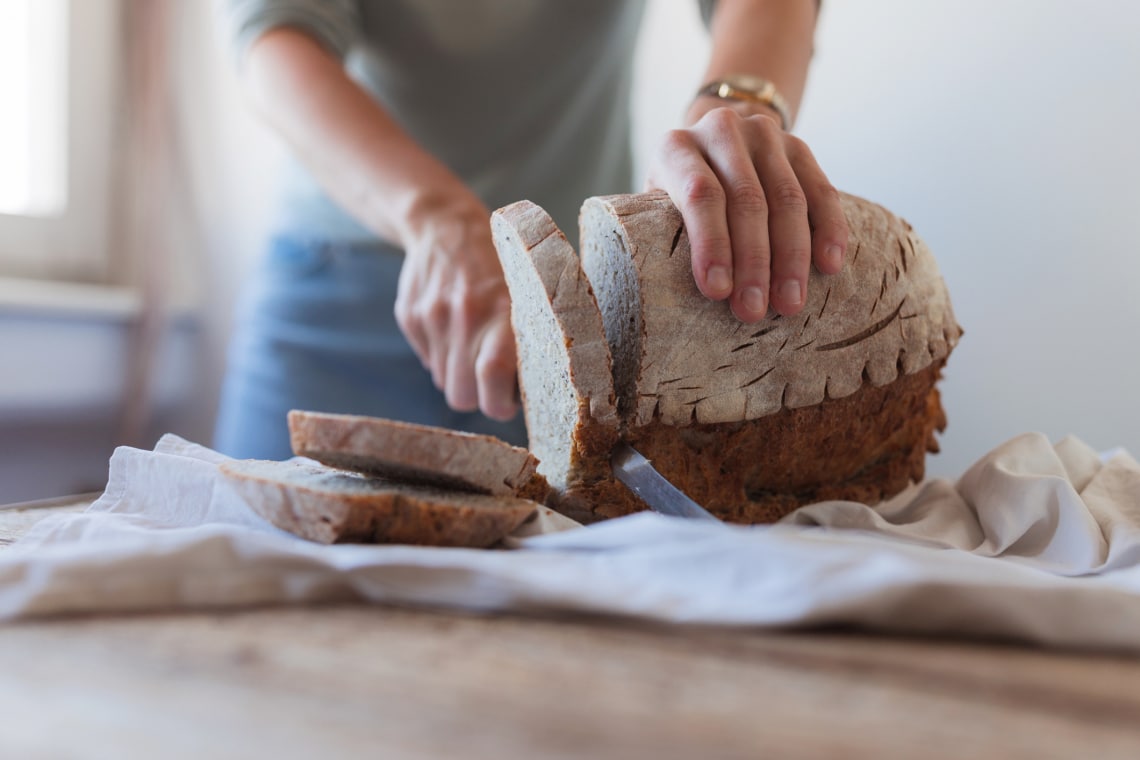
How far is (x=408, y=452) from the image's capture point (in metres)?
0.90

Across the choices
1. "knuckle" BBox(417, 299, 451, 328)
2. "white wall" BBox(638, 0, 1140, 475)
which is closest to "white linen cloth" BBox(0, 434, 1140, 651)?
A: "knuckle" BBox(417, 299, 451, 328)

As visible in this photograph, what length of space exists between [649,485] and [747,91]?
2.78 feet

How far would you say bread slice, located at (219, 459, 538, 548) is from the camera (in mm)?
844

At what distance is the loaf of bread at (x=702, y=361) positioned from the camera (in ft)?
3.49

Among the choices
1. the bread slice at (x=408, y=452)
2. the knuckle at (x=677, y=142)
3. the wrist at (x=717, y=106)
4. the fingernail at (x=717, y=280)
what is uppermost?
the wrist at (x=717, y=106)

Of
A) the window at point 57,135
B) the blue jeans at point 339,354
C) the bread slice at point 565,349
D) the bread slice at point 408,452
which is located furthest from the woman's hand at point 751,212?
the window at point 57,135

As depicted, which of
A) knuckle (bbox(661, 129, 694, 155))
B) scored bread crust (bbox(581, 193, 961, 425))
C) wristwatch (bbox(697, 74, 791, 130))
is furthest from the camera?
wristwatch (bbox(697, 74, 791, 130))

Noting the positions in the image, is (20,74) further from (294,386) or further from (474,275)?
(474,275)

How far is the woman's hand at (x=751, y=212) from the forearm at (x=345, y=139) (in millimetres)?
592

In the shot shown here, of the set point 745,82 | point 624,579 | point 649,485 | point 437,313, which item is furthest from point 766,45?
point 624,579

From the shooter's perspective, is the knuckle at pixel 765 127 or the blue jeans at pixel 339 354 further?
the blue jeans at pixel 339 354

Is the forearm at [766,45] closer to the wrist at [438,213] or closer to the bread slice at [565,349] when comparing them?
the wrist at [438,213]

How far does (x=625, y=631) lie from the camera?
658mm

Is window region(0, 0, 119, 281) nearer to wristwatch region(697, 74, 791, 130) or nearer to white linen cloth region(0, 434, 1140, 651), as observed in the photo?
wristwatch region(697, 74, 791, 130)
